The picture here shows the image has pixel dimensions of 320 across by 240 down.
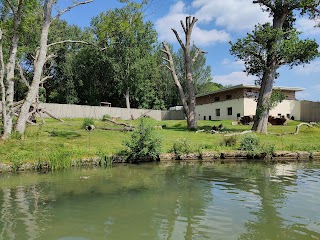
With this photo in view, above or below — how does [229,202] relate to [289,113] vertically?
below

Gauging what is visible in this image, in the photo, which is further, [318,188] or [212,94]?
[212,94]

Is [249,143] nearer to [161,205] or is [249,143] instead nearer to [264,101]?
[264,101]

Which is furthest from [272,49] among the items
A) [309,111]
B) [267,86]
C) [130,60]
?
[130,60]

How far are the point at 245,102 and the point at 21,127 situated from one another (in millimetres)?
28599

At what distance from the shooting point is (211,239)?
4.99 metres

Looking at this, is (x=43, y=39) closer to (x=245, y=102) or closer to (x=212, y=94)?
(x=245, y=102)

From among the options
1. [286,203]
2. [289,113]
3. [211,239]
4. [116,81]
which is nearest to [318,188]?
[286,203]

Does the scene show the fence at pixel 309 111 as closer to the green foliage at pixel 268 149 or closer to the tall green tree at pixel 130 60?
the tall green tree at pixel 130 60

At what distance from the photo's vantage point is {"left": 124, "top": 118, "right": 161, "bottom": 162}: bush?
541 inches

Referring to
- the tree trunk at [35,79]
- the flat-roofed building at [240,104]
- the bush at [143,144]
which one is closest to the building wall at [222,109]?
the flat-roofed building at [240,104]

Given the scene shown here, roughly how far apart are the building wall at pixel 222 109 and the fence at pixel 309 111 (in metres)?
8.93

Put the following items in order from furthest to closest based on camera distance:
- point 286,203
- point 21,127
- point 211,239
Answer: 1. point 21,127
2. point 286,203
3. point 211,239

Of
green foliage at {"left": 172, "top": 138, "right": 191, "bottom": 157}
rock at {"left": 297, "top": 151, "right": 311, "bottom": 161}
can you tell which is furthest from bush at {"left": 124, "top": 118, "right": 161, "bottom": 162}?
rock at {"left": 297, "top": 151, "right": 311, "bottom": 161}

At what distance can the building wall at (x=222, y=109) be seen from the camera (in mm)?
38841
